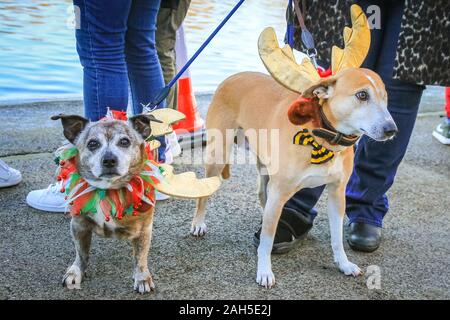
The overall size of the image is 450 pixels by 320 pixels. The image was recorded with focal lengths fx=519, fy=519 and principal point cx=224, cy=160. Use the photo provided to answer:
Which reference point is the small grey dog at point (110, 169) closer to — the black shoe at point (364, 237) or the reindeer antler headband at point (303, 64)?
the reindeer antler headband at point (303, 64)

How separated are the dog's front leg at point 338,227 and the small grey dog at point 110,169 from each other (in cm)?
88

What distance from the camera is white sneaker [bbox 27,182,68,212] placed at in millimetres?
2859

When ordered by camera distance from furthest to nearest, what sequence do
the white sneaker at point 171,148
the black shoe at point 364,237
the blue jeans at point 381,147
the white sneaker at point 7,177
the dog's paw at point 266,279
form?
the white sneaker at point 171,148 < the white sneaker at point 7,177 < the black shoe at point 364,237 < the blue jeans at point 381,147 < the dog's paw at point 266,279

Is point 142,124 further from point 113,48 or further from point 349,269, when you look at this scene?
point 349,269

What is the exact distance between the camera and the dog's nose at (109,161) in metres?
2.00

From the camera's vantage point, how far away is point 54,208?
113 inches

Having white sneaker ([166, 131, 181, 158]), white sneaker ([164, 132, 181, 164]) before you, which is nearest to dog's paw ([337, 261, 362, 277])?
white sneaker ([164, 132, 181, 164])

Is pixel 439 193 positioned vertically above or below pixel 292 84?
below

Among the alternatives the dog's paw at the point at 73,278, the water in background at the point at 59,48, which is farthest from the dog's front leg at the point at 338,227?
the water in background at the point at 59,48

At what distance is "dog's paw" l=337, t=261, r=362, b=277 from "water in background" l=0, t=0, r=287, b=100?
144 inches

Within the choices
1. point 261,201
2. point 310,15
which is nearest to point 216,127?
point 261,201

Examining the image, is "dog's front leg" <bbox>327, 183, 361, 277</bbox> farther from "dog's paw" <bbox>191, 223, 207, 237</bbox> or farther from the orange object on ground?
the orange object on ground
